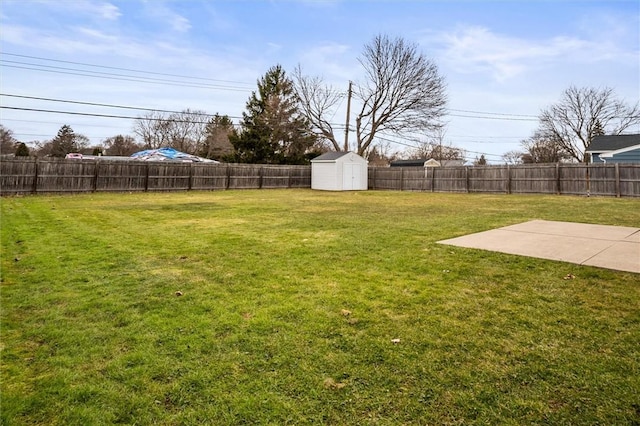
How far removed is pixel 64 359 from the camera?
2115 mm

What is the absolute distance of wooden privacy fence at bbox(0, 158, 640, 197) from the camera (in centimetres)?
1521

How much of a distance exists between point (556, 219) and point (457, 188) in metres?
14.0

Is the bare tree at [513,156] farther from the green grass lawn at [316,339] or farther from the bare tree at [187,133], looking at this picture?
the green grass lawn at [316,339]

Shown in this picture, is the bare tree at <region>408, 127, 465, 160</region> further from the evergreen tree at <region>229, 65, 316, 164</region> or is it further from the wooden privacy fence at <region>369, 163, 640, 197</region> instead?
the wooden privacy fence at <region>369, 163, 640, 197</region>

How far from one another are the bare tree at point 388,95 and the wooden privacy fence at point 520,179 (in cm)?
607

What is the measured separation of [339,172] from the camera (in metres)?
23.5

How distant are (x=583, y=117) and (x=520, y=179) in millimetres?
19387

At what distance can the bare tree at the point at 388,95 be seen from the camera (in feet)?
89.2

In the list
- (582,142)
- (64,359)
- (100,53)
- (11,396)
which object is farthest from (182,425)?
(582,142)

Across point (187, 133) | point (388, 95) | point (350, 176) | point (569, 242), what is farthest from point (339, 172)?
point (187, 133)

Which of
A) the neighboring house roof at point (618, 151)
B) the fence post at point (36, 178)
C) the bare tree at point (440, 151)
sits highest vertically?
the bare tree at point (440, 151)

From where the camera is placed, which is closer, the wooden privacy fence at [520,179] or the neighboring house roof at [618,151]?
the wooden privacy fence at [520,179]

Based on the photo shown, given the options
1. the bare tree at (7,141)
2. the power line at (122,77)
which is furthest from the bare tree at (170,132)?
the power line at (122,77)

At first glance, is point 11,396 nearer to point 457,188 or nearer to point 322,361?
point 322,361
